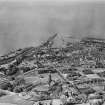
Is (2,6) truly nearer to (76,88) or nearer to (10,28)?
(10,28)

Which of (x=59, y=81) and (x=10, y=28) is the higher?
(x=10, y=28)

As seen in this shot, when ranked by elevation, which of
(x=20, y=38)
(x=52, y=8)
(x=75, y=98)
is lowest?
(x=75, y=98)

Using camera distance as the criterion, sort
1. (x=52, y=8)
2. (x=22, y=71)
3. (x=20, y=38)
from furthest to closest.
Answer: (x=52, y=8) < (x=20, y=38) < (x=22, y=71)

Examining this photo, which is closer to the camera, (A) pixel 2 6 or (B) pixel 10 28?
(B) pixel 10 28

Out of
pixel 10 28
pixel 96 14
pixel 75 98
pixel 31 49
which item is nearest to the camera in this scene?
pixel 75 98

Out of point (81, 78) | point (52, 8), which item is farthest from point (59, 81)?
point (52, 8)

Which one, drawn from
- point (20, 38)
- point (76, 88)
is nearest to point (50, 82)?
point (76, 88)
